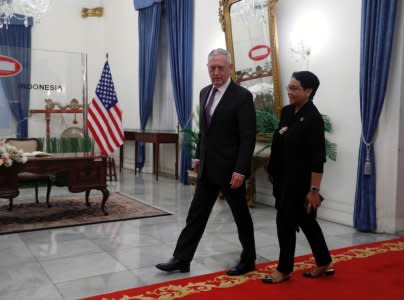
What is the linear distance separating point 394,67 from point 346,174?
1263 millimetres

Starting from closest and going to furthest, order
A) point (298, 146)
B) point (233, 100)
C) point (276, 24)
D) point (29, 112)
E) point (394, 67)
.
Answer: point (298, 146) → point (233, 100) → point (394, 67) → point (276, 24) → point (29, 112)

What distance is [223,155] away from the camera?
3061mm

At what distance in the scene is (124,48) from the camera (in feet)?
35.9

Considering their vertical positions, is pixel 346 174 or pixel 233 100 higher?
pixel 233 100

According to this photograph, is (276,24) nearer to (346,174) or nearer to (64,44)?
(346,174)

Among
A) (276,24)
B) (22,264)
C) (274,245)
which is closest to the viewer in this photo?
(22,264)

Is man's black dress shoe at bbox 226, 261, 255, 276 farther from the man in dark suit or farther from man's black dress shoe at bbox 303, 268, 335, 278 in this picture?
man's black dress shoe at bbox 303, 268, 335, 278

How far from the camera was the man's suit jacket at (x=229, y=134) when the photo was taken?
2998 mm

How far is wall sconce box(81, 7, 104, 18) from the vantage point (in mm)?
11430

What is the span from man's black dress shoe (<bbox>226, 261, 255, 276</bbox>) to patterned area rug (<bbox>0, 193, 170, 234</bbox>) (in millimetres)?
2248

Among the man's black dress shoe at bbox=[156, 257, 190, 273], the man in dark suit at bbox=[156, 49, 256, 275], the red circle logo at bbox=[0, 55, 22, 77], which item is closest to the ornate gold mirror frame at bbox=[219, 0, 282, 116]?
the man in dark suit at bbox=[156, 49, 256, 275]

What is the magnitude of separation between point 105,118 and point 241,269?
3.71m

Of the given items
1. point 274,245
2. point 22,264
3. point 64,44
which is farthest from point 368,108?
point 64,44

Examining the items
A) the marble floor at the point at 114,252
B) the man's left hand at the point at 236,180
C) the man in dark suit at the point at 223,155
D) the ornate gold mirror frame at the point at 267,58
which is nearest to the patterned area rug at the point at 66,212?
the marble floor at the point at 114,252
